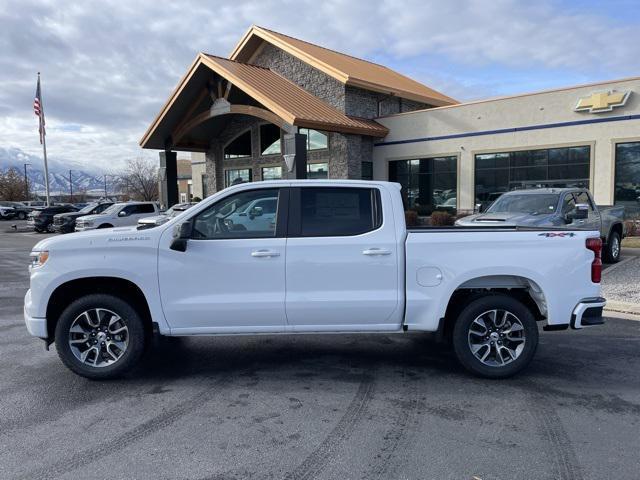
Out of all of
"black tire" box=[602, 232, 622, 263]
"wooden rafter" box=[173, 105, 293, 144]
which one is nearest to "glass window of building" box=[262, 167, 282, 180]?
"wooden rafter" box=[173, 105, 293, 144]

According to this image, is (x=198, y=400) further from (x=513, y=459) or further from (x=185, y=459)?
(x=513, y=459)

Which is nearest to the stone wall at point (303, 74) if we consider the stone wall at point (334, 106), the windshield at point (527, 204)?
the stone wall at point (334, 106)

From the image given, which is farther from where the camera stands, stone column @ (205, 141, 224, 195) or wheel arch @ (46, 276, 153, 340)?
stone column @ (205, 141, 224, 195)

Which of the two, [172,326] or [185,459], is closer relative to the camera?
[185,459]

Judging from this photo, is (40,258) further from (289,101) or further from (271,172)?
(271,172)

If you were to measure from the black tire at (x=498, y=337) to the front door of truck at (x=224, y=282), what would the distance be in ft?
5.60

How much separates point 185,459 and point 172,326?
5.29 feet

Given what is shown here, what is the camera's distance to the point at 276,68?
27.2 metres

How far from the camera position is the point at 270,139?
27922 millimetres

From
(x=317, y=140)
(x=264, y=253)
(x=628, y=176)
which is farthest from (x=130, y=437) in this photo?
(x=317, y=140)

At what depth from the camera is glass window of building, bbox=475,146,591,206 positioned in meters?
19.6

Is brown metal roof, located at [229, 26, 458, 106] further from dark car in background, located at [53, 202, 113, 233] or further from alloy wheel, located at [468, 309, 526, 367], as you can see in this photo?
alloy wheel, located at [468, 309, 526, 367]

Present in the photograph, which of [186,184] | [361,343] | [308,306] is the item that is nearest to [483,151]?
[361,343]

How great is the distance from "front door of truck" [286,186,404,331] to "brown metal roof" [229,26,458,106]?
62.3 feet
